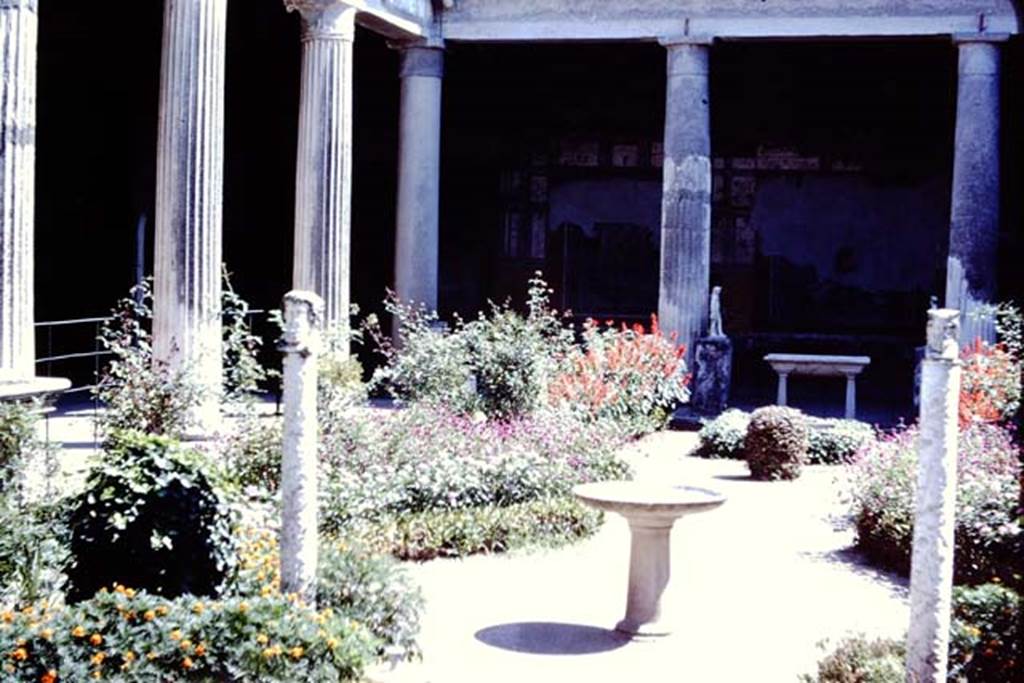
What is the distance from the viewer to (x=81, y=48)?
62.3ft

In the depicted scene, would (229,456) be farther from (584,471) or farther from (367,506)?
(584,471)

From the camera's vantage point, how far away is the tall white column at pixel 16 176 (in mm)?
10141

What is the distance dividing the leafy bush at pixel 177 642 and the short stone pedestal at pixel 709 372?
37.3ft

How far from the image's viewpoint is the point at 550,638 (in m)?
7.97

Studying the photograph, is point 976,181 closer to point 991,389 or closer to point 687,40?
point 687,40

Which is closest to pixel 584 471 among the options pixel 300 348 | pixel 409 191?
pixel 300 348

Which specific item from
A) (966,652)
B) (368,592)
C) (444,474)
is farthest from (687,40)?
(966,652)

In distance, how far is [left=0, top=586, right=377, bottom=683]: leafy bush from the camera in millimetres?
6125

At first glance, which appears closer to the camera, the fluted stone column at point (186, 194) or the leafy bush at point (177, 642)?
the leafy bush at point (177, 642)

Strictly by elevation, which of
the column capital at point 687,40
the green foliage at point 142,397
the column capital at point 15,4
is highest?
the column capital at point 687,40

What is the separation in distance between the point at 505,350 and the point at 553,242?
359 inches

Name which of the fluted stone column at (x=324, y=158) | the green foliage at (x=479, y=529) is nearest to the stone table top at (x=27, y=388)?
the green foliage at (x=479, y=529)

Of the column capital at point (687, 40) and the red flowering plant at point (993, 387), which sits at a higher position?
the column capital at point (687, 40)

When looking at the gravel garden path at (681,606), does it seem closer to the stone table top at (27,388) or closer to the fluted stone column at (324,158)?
the stone table top at (27,388)
